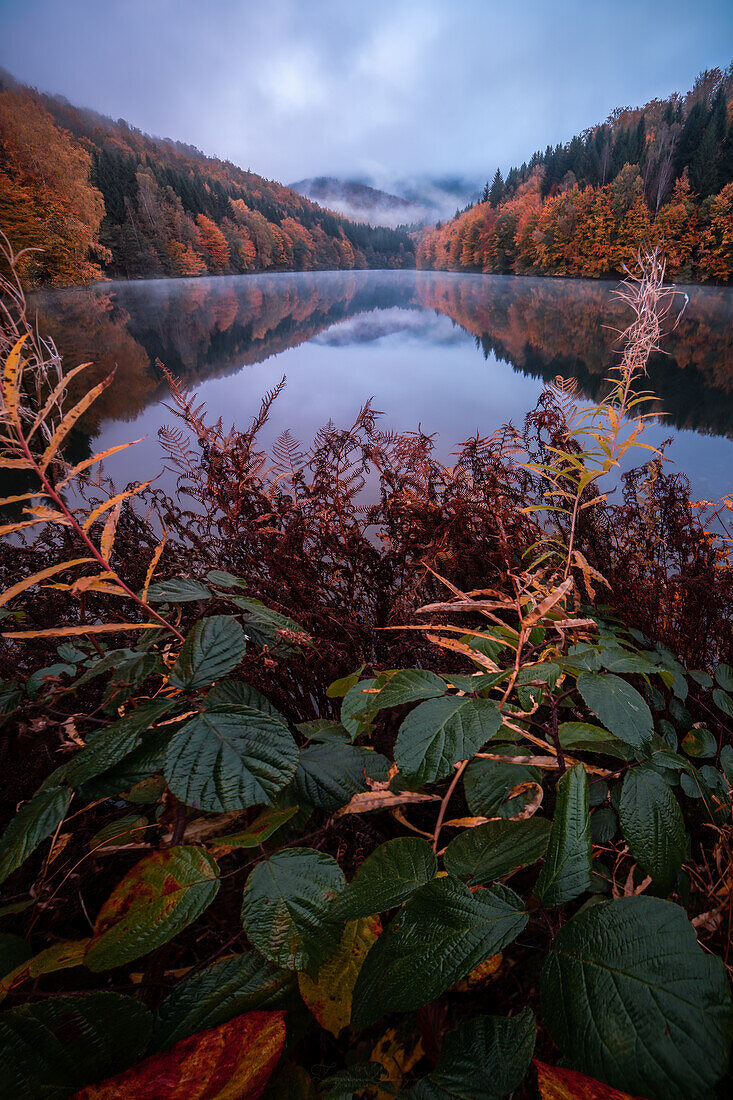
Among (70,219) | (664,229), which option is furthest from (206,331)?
(664,229)

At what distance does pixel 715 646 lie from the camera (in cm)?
154

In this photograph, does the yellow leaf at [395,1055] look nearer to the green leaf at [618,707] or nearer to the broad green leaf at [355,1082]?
the broad green leaf at [355,1082]

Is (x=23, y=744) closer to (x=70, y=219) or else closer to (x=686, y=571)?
(x=686, y=571)

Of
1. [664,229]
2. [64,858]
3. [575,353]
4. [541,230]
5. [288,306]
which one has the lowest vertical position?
[64,858]

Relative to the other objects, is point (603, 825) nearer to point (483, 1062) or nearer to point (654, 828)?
point (654, 828)

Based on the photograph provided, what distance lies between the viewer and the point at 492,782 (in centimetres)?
62

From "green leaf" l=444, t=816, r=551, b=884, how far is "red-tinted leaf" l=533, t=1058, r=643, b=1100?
0.14 metres

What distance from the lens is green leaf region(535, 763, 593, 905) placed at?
409 mm

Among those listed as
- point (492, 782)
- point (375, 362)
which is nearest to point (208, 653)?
point (492, 782)

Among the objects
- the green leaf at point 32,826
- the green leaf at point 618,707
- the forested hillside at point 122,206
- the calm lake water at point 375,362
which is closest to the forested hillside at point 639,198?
the calm lake water at point 375,362

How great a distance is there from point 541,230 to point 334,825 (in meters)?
21.2

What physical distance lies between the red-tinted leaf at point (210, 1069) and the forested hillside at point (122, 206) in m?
1.18

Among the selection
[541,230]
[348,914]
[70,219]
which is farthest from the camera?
[541,230]

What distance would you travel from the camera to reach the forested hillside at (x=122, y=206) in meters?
5.46
